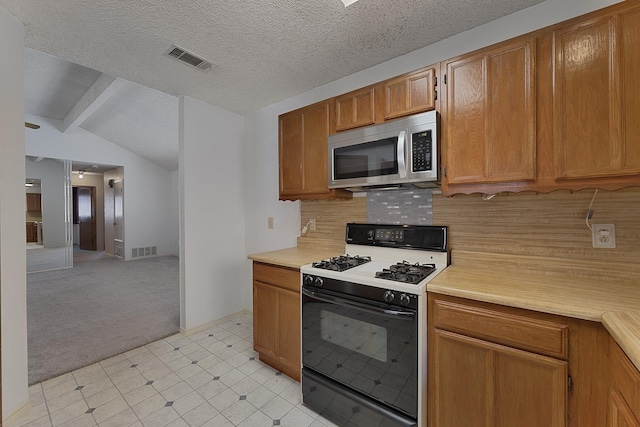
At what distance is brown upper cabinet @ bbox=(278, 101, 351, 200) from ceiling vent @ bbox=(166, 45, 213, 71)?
746 mm

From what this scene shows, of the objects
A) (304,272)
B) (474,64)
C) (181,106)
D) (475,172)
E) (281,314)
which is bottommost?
(281,314)

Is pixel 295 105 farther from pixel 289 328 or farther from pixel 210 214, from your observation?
pixel 289 328

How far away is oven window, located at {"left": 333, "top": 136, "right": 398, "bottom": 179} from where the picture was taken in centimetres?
182

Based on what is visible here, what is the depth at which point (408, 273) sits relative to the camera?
160cm

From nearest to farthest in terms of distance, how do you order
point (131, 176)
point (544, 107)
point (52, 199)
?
1. point (544, 107)
2. point (52, 199)
3. point (131, 176)

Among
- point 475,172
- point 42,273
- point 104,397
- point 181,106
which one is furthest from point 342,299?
point 42,273

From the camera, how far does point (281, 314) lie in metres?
2.12

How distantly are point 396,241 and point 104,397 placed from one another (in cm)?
240

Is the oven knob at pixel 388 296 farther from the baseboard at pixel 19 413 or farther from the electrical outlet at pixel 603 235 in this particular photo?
the baseboard at pixel 19 413

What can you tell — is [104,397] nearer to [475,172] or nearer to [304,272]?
[304,272]

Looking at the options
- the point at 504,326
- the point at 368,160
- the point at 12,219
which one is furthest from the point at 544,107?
the point at 12,219

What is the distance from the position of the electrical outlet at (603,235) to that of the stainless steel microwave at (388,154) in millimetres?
863

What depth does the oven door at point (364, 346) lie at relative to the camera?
1.43 metres

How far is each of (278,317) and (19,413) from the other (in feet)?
5.58
